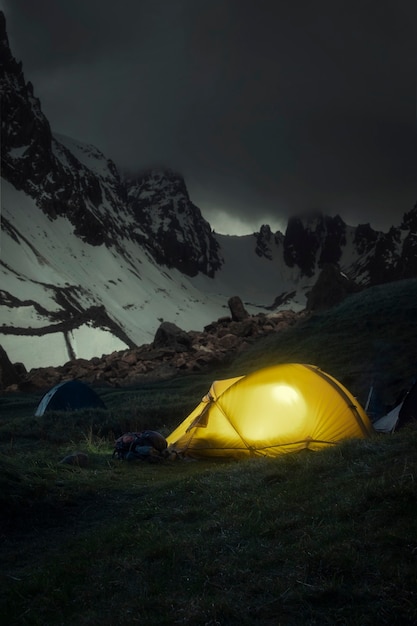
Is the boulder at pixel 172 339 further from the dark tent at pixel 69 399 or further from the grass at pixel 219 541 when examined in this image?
the grass at pixel 219 541

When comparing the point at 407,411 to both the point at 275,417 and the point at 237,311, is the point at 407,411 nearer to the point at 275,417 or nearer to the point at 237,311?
the point at 275,417

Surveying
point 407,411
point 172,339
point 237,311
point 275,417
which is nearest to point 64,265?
point 237,311

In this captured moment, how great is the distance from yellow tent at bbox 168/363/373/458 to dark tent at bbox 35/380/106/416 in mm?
9970

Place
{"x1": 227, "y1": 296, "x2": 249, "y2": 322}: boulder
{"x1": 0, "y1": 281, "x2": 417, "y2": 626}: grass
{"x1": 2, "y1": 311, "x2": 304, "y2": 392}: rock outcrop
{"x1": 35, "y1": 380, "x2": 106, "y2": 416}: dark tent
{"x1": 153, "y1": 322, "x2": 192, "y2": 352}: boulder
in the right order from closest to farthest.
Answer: {"x1": 0, "y1": 281, "x2": 417, "y2": 626}: grass → {"x1": 35, "y1": 380, "x2": 106, "y2": 416}: dark tent → {"x1": 2, "y1": 311, "x2": 304, "y2": 392}: rock outcrop → {"x1": 153, "y1": 322, "x2": 192, "y2": 352}: boulder → {"x1": 227, "y1": 296, "x2": 249, "y2": 322}: boulder

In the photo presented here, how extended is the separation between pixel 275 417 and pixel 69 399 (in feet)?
40.4

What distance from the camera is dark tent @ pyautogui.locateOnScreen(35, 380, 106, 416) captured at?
70.1 ft

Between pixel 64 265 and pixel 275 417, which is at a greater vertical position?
pixel 64 265

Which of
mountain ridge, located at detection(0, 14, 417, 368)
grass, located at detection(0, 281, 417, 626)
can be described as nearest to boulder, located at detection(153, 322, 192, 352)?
grass, located at detection(0, 281, 417, 626)

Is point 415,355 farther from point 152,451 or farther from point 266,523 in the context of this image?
point 266,523

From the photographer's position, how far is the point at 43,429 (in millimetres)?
17016

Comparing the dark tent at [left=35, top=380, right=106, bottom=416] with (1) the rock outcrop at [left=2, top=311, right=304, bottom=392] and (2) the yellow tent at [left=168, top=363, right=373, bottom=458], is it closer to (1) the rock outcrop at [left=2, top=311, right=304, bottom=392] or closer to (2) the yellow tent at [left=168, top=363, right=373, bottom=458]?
(1) the rock outcrop at [left=2, top=311, right=304, bottom=392]

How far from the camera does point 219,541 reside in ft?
18.2

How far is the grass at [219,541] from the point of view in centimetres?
413

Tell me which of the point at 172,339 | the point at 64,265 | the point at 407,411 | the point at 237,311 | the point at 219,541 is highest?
the point at 64,265
